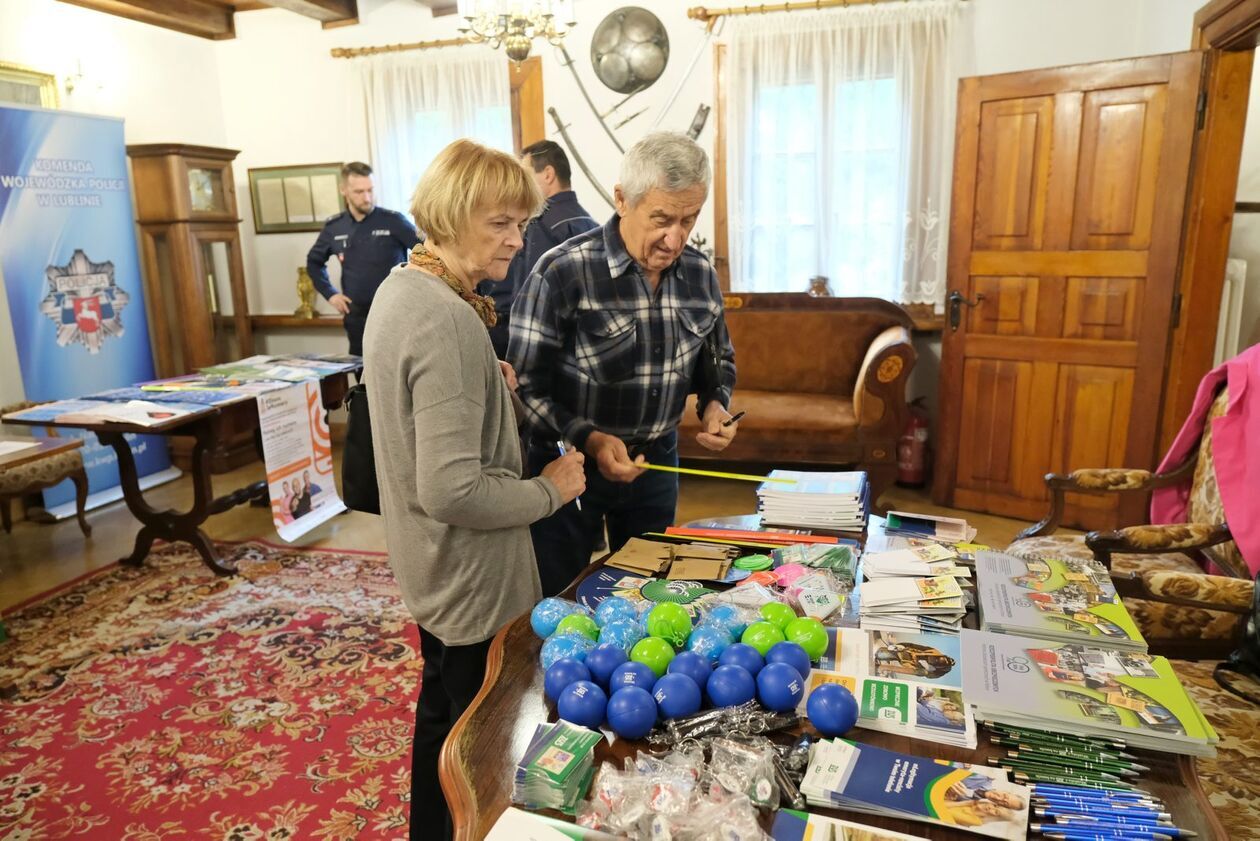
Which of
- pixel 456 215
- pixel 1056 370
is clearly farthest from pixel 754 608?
pixel 1056 370

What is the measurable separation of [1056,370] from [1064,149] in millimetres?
934

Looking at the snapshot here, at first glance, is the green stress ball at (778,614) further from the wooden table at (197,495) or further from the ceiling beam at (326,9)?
the ceiling beam at (326,9)

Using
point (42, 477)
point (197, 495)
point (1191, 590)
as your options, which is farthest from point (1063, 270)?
point (42, 477)

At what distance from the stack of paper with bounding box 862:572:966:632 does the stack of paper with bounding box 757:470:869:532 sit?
1.20ft

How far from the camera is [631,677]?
1.07 metres

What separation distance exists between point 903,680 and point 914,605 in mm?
201

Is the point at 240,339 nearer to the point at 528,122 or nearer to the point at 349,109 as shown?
the point at 349,109

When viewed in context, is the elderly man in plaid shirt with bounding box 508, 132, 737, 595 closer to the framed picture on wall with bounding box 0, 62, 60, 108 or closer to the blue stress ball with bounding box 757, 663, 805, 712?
the blue stress ball with bounding box 757, 663, 805, 712

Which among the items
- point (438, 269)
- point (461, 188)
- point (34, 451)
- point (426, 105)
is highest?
point (426, 105)

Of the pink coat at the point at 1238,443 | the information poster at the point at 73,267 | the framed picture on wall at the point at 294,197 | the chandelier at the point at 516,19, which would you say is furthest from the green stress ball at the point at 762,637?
the framed picture on wall at the point at 294,197

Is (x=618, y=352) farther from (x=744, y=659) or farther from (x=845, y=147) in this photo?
(x=845, y=147)

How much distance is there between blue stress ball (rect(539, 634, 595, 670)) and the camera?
1.16m

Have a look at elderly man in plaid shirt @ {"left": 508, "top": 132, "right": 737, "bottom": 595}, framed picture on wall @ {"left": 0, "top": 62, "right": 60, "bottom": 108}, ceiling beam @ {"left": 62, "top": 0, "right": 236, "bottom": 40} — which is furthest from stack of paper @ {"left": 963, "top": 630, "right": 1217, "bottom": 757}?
ceiling beam @ {"left": 62, "top": 0, "right": 236, "bottom": 40}

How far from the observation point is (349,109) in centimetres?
524
